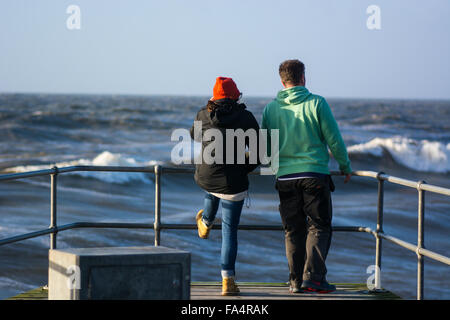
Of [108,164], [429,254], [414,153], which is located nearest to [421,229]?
[429,254]

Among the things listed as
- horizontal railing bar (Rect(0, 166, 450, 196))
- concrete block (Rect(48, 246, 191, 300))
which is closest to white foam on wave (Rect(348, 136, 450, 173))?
horizontal railing bar (Rect(0, 166, 450, 196))

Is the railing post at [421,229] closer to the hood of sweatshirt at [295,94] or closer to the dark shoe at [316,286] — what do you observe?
the dark shoe at [316,286]

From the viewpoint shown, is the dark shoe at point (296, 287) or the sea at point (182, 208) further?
the sea at point (182, 208)

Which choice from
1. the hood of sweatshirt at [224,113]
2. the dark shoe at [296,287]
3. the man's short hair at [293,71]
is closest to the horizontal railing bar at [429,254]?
the dark shoe at [296,287]

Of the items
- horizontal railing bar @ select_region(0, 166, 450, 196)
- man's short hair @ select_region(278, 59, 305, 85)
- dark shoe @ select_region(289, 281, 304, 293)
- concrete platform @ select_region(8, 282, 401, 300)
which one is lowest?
concrete platform @ select_region(8, 282, 401, 300)

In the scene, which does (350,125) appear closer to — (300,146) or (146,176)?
(146,176)

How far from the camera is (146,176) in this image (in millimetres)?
24375

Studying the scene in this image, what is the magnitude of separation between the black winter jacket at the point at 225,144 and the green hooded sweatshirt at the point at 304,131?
27 centimetres

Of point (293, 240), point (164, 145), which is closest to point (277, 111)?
point (293, 240)

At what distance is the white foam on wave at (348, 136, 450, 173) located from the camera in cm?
3388

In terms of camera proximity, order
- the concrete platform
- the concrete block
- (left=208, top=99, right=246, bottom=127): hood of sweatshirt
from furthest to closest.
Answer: the concrete platform
(left=208, top=99, right=246, bottom=127): hood of sweatshirt
the concrete block

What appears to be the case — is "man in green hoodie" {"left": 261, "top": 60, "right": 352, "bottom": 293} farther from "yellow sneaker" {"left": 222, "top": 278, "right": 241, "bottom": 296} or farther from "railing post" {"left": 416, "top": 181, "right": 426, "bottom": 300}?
"railing post" {"left": 416, "top": 181, "right": 426, "bottom": 300}

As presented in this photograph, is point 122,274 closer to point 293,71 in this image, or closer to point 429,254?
point 293,71

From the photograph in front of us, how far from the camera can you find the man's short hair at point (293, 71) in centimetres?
476
